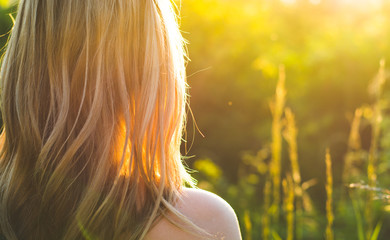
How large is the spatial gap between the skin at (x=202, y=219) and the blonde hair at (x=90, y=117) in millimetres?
34

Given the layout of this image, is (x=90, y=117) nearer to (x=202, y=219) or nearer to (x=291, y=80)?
(x=202, y=219)

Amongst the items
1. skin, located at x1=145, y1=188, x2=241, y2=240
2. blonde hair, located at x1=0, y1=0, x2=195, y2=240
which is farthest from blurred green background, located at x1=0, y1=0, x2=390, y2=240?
skin, located at x1=145, y1=188, x2=241, y2=240

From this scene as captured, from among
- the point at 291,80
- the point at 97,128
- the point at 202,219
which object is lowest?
the point at 291,80

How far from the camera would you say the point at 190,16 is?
5980 millimetres

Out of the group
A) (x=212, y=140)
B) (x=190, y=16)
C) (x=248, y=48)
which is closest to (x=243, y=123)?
(x=212, y=140)

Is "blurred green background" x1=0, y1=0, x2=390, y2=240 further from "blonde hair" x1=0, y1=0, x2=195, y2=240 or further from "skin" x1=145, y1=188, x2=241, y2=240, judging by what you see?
"skin" x1=145, y1=188, x2=241, y2=240

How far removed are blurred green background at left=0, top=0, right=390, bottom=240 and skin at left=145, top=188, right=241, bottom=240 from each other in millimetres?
5968

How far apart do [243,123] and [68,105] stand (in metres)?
7.73

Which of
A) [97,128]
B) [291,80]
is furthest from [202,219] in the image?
[291,80]

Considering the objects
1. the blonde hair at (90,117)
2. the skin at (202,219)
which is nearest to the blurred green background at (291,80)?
the blonde hair at (90,117)

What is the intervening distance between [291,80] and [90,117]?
749cm

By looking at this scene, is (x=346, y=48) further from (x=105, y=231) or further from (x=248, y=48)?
(x=105, y=231)

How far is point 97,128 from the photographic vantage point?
1.16m

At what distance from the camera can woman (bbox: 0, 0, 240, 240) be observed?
1.09m
